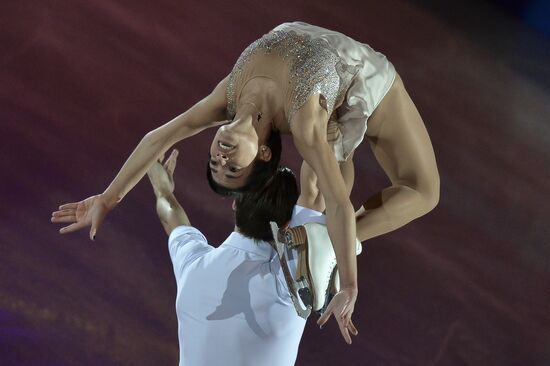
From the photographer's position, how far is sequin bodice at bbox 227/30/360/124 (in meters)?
2.30

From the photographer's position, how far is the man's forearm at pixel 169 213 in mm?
2740

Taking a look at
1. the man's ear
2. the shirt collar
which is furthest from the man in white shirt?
the man's ear

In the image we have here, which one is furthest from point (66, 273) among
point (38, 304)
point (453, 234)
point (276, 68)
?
point (453, 234)

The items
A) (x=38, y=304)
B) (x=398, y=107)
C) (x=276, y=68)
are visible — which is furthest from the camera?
(x=38, y=304)

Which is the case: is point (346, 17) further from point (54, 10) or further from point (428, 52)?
point (54, 10)

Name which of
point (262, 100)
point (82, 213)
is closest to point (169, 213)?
point (82, 213)

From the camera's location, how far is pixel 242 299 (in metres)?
2.34

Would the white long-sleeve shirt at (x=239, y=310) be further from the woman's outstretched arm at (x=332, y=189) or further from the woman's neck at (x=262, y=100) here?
the woman's neck at (x=262, y=100)

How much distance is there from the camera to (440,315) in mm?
3334

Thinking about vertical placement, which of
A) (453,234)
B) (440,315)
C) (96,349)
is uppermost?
Answer: (453,234)

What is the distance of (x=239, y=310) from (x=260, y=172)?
0.38 meters

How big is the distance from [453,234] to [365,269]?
0.39 meters

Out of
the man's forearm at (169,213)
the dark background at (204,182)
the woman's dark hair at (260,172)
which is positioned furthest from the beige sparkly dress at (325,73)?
the dark background at (204,182)

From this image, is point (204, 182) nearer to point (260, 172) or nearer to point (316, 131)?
point (260, 172)
